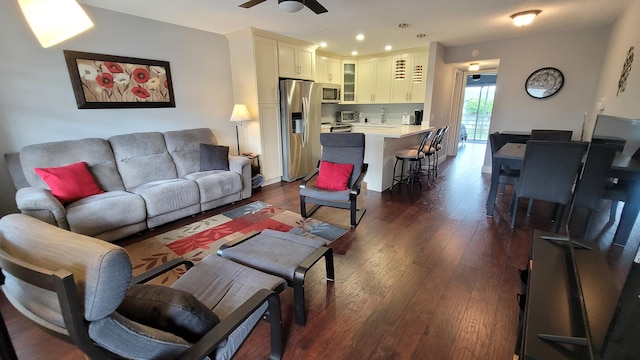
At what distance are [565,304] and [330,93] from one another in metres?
5.73

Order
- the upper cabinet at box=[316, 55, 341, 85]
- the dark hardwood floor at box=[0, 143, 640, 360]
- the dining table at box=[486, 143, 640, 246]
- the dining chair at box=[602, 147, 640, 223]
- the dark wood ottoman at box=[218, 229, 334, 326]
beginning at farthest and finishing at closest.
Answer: the upper cabinet at box=[316, 55, 341, 85], the dark wood ottoman at box=[218, 229, 334, 326], the dark hardwood floor at box=[0, 143, 640, 360], the dining chair at box=[602, 147, 640, 223], the dining table at box=[486, 143, 640, 246]

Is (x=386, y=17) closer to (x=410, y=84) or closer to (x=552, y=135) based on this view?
(x=410, y=84)

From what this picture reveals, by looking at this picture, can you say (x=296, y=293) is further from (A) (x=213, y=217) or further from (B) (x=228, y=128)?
(B) (x=228, y=128)

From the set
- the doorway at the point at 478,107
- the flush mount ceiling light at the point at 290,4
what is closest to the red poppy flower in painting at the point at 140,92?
the flush mount ceiling light at the point at 290,4

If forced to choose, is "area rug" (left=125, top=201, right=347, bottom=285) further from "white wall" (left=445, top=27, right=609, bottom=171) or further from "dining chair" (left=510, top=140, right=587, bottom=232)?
"white wall" (left=445, top=27, right=609, bottom=171)

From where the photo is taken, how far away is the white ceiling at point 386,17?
3125mm

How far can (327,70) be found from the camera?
6.23 m

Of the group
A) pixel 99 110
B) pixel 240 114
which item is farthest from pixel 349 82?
pixel 99 110

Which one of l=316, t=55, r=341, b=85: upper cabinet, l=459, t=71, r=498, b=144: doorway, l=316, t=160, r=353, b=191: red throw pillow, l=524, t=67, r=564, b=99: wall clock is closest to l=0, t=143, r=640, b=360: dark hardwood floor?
l=316, t=160, r=353, b=191: red throw pillow

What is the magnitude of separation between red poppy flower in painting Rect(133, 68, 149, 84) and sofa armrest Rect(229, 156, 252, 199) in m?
1.47

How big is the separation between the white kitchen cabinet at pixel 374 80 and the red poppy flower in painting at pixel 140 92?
15.1 feet

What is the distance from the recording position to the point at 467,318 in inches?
71.3

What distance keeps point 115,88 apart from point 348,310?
12.1 ft

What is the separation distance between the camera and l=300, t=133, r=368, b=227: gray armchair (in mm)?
3086
